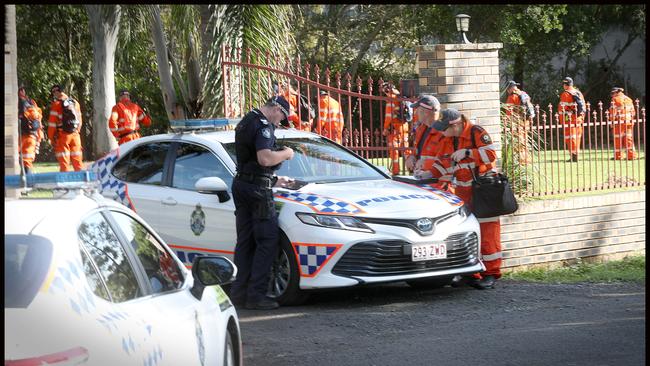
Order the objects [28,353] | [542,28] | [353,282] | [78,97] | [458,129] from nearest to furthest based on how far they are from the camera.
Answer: [28,353] < [353,282] < [458,129] < [542,28] < [78,97]

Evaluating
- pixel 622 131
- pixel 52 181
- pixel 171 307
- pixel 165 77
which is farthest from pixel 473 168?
pixel 165 77

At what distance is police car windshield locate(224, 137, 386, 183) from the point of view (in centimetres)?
956

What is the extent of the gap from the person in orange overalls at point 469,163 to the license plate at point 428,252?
106 cm

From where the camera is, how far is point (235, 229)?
9.23m

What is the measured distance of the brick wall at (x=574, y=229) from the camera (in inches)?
437

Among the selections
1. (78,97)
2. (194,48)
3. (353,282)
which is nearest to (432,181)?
(353,282)

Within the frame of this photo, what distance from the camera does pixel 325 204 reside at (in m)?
8.78

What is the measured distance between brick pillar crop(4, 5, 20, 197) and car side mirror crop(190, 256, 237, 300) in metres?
3.10

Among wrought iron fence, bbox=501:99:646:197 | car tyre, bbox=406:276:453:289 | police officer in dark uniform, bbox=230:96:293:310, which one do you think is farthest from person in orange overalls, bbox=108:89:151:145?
police officer in dark uniform, bbox=230:96:293:310

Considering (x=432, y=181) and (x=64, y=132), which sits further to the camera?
(x=64, y=132)

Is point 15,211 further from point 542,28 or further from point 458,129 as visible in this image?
point 542,28

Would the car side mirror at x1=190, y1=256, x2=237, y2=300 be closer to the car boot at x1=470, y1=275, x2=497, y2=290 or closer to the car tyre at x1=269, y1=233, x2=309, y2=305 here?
the car tyre at x1=269, y1=233, x2=309, y2=305

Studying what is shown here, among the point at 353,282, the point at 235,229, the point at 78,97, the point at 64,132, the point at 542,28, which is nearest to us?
the point at 353,282

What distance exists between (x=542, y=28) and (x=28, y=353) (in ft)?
103
